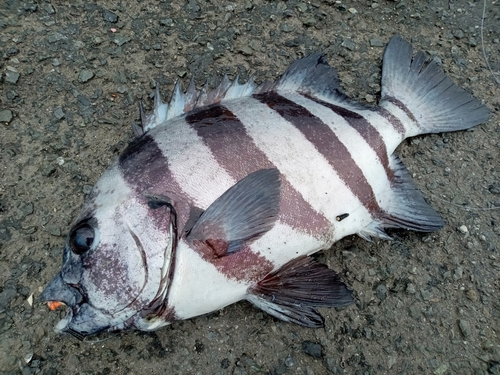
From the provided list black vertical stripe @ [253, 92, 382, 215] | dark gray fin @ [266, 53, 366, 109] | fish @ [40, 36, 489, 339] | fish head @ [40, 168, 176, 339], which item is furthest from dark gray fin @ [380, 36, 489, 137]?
fish head @ [40, 168, 176, 339]

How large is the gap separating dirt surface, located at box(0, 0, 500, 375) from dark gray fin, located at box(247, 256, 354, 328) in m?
0.16

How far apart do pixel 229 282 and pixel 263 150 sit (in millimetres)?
572

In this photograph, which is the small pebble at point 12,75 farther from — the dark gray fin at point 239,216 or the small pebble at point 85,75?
the dark gray fin at point 239,216

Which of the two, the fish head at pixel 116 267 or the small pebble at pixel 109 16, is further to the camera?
the small pebble at pixel 109 16

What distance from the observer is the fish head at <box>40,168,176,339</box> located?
1.55 meters

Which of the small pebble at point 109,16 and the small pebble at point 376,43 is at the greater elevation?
the small pebble at point 376,43

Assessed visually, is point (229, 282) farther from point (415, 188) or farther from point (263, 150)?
point (415, 188)

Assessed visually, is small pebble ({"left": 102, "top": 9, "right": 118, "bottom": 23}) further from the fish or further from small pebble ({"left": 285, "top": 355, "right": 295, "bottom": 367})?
small pebble ({"left": 285, "top": 355, "right": 295, "bottom": 367})

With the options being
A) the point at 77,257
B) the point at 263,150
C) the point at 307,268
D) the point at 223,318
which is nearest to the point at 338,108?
the point at 263,150

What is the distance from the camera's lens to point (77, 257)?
1.59m

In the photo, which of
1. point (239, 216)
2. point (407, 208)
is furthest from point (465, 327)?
point (239, 216)

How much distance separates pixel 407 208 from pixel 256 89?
989mm

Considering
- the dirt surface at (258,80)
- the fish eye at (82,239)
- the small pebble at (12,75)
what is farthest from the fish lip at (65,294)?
the small pebble at (12,75)

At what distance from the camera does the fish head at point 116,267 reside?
1.55 meters
